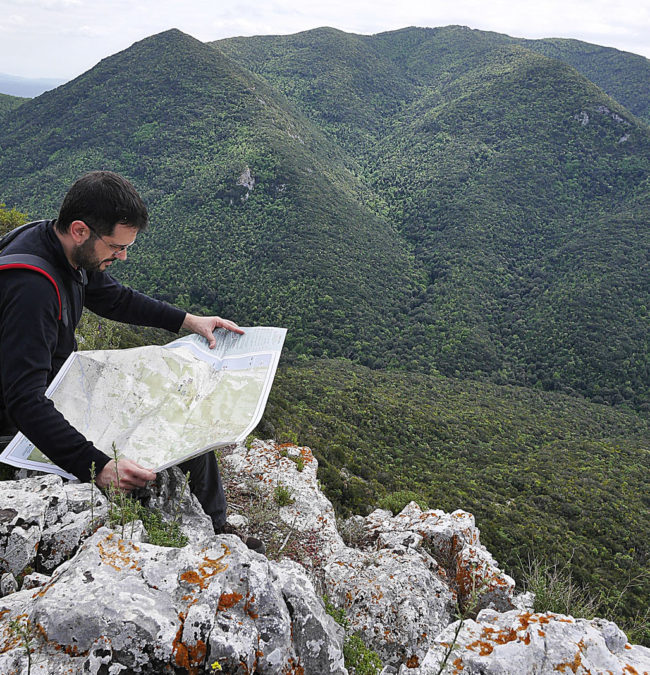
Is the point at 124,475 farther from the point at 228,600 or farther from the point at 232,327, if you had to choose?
the point at 232,327

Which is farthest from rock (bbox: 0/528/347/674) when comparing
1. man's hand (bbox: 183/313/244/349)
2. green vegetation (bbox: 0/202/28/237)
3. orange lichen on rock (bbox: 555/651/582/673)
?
green vegetation (bbox: 0/202/28/237)

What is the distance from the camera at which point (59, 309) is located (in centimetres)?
222

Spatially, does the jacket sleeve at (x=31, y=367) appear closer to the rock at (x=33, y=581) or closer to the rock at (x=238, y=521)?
the rock at (x=33, y=581)

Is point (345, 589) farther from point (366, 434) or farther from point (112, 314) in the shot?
A: point (366, 434)

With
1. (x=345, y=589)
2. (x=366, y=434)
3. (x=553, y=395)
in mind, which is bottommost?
(x=553, y=395)

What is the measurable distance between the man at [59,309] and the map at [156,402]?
19 centimetres

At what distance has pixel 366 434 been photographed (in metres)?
21.5

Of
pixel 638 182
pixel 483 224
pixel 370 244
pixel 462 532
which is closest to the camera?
pixel 462 532

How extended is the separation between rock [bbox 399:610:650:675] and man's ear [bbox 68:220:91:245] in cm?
266

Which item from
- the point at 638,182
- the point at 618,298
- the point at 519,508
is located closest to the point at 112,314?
Result: the point at 519,508

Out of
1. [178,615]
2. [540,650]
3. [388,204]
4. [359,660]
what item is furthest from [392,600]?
[388,204]

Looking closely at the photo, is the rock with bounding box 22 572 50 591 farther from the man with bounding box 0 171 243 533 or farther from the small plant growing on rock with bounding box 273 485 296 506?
the small plant growing on rock with bounding box 273 485 296 506

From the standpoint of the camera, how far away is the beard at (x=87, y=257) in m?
2.33

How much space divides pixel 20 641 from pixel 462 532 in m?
4.15
